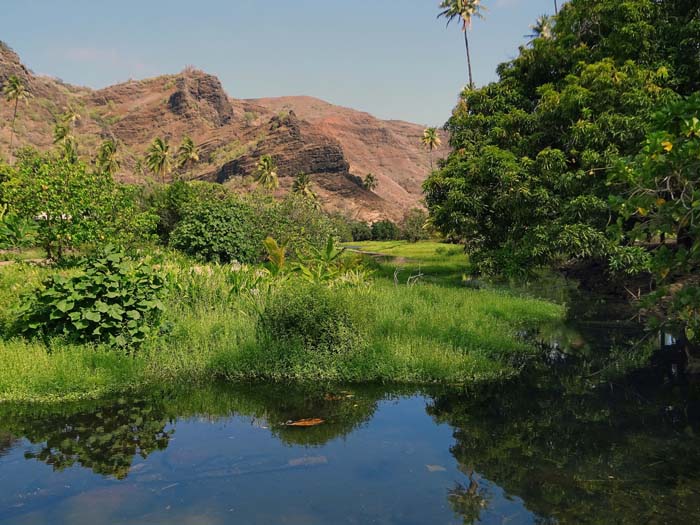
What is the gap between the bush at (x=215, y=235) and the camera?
2227cm

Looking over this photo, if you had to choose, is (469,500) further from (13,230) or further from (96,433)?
(13,230)

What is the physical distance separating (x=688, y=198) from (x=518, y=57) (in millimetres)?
19193

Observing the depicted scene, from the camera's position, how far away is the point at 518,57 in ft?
72.8

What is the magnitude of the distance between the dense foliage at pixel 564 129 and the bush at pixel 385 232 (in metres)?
55.1

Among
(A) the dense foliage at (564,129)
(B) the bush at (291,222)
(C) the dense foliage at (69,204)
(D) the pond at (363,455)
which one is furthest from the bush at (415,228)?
(D) the pond at (363,455)

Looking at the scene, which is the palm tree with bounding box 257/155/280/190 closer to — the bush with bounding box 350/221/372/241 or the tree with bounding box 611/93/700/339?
the bush with bounding box 350/221/372/241

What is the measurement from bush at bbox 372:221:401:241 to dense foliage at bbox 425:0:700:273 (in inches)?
2168

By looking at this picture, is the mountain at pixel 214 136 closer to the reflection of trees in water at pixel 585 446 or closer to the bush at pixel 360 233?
the bush at pixel 360 233

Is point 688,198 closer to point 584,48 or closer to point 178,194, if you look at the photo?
point 584,48

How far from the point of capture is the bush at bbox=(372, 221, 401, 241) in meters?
77.4

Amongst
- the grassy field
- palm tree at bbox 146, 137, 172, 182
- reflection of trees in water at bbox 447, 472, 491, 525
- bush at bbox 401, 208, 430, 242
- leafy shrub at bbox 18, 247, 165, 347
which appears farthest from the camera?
palm tree at bbox 146, 137, 172, 182

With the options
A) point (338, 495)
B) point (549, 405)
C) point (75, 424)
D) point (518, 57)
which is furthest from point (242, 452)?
point (518, 57)

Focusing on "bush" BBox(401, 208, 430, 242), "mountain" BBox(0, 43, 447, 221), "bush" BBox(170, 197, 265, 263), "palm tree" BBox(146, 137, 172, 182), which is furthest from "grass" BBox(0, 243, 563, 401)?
"mountain" BBox(0, 43, 447, 221)

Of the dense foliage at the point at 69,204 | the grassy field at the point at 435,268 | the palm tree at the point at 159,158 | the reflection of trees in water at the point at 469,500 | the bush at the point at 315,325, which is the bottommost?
the reflection of trees in water at the point at 469,500
